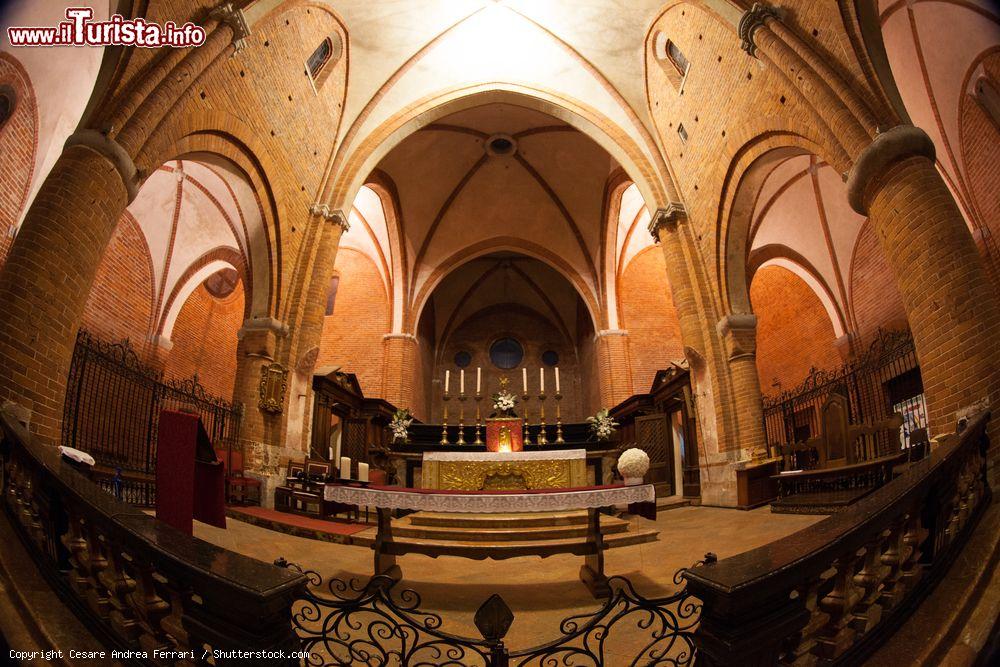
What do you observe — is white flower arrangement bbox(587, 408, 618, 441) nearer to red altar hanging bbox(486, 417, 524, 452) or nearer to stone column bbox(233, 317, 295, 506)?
→ red altar hanging bbox(486, 417, 524, 452)

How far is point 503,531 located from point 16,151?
870cm

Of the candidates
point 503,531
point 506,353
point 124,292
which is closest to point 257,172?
point 124,292

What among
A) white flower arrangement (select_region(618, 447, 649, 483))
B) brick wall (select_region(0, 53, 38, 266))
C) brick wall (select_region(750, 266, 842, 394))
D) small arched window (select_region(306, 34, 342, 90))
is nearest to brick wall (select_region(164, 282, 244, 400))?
brick wall (select_region(0, 53, 38, 266))

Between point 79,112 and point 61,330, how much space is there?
5.38 meters

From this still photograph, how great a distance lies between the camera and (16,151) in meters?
7.42

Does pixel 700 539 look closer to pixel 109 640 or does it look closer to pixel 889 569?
pixel 889 569

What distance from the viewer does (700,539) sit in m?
5.72

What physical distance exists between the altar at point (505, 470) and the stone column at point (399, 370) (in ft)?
23.8

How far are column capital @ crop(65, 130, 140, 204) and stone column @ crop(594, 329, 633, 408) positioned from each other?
12.3 metres

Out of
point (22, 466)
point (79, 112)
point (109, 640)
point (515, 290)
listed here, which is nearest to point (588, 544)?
point (109, 640)

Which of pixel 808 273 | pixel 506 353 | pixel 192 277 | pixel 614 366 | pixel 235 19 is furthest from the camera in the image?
pixel 506 353

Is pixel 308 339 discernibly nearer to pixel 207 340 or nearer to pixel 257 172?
pixel 257 172

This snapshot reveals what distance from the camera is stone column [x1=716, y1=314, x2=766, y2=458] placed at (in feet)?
27.3

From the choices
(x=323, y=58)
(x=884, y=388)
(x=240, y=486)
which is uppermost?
(x=323, y=58)
